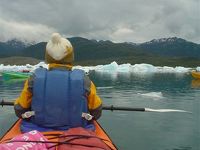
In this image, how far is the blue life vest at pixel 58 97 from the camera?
15.1 ft

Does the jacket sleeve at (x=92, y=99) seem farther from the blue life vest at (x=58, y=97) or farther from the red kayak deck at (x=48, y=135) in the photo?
the red kayak deck at (x=48, y=135)

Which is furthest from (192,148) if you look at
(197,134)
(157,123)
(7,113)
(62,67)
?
(7,113)

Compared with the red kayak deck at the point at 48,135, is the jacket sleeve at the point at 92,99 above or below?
above

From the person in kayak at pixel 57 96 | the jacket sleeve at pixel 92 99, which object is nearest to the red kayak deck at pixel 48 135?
the person in kayak at pixel 57 96

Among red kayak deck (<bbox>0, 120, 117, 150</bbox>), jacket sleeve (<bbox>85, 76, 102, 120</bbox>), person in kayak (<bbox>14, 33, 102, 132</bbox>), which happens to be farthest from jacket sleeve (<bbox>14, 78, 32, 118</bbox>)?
jacket sleeve (<bbox>85, 76, 102, 120</bbox>)

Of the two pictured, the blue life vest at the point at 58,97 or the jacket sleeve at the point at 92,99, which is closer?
the blue life vest at the point at 58,97

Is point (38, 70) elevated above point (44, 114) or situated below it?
above

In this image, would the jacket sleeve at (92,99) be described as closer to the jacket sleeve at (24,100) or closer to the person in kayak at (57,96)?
the person in kayak at (57,96)

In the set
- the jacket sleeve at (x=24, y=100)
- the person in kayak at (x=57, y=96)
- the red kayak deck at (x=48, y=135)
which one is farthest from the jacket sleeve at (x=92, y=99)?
the jacket sleeve at (x=24, y=100)

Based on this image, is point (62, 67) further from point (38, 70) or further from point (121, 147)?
point (121, 147)

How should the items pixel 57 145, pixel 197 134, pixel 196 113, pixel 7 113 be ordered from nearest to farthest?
pixel 57 145 → pixel 197 134 → pixel 7 113 → pixel 196 113

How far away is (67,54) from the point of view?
191 inches

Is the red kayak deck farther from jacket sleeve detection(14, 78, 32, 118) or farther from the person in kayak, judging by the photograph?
jacket sleeve detection(14, 78, 32, 118)

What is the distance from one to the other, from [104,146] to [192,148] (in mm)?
6786
